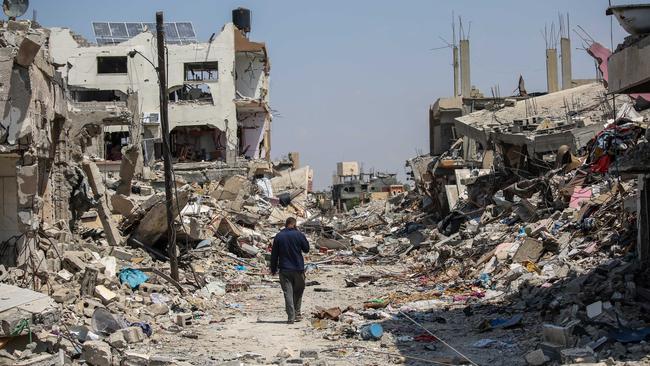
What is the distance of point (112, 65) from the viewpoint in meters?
51.1

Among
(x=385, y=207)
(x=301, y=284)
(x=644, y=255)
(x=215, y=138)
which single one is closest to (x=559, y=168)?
(x=644, y=255)

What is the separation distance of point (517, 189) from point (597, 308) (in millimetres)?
11072

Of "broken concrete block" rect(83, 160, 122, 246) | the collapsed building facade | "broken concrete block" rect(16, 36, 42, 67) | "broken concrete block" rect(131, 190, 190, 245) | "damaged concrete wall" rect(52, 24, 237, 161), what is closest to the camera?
"broken concrete block" rect(16, 36, 42, 67)

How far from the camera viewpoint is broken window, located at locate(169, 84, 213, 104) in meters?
51.3

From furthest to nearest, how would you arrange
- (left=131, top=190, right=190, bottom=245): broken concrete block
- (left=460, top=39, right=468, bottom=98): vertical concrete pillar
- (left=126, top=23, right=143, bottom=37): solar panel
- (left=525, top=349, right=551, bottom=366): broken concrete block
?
(left=126, top=23, right=143, bottom=37): solar panel < (left=460, top=39, right=468, bottom=98): vertical concrete pillar < (left=131, top=190, right=190, bottom=245): broken concrete block < (left=525, top=349, right=551, bottom=366): broken concrete block

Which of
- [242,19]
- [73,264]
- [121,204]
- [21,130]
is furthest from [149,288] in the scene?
[242,19]

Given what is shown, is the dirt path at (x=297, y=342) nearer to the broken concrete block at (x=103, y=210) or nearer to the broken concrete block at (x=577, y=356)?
the broken concrete block at (x=577, y=356)

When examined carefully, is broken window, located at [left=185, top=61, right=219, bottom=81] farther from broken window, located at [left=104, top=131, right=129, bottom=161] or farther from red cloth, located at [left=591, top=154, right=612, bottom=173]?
red cloth, located at [left=591, top=154, right=612, bottom=173]

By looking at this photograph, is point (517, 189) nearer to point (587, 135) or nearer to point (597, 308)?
point (587, 135)

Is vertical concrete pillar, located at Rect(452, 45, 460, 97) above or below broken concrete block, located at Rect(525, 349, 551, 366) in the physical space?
above

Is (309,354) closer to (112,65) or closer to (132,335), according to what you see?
(132,335)

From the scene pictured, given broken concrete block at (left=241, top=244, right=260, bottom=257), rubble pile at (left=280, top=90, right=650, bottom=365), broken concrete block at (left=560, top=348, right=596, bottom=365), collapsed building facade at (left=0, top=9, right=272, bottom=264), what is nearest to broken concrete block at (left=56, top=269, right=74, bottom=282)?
rubble pile at (left=280, top=90, right=650, bottom=365)

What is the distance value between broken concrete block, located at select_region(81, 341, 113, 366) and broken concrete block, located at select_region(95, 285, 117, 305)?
10.3ft

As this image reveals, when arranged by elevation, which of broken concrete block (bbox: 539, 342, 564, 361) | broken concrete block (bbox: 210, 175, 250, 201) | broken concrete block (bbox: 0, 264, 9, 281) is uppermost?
broken concrete block (bbox: 210, 175, 250, 201)
